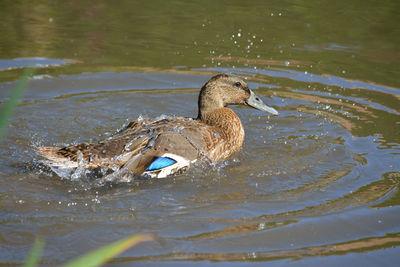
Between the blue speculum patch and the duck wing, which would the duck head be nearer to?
the duck wing

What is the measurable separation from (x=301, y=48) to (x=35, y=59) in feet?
13.6

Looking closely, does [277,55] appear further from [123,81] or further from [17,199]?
[17,199]

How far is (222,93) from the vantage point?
6527 millimetres

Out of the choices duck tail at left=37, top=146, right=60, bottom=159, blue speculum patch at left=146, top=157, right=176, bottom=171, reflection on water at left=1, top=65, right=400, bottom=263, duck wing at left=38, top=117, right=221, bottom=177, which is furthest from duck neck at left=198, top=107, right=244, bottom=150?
duck tail at left=37, top=146, right=60, bottom=159

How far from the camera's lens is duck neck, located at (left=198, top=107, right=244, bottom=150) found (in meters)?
6.23

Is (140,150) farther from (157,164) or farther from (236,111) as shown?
(236,111)

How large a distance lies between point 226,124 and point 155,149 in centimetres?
111

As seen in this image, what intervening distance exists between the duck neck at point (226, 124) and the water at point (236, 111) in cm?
19

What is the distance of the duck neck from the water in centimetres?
19

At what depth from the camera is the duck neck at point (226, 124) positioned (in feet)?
20.5

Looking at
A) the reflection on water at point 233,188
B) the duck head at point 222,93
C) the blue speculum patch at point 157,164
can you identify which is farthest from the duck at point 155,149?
the duck head at point 222,93

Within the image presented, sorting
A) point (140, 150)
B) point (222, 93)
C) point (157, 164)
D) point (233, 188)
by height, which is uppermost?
point (222, 93)

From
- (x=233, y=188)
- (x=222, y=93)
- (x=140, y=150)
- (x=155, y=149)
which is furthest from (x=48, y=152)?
(x=222, y=93)

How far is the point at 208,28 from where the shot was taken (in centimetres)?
973
